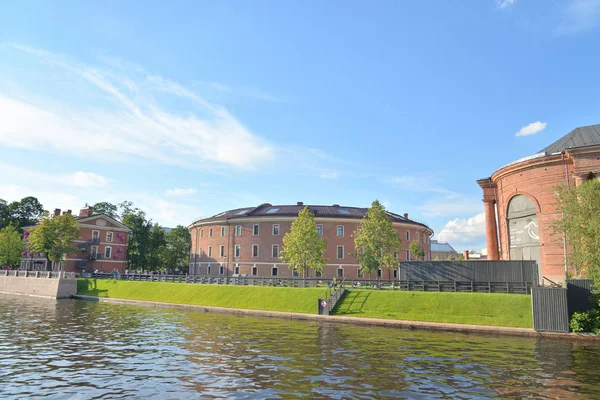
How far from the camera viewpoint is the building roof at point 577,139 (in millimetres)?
39094

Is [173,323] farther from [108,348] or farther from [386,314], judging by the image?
[386,314]

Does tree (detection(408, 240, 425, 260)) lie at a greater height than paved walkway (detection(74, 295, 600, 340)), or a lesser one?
greater

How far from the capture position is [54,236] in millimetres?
66250

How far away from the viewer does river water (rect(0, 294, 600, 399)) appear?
44.2 feet

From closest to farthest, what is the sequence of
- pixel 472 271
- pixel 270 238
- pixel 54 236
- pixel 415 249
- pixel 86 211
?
pixel 472 271 < pixel 54 236 < pixel 270 238 < pixel 415 249 < pixel 86 211

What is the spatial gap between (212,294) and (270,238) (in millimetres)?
26671

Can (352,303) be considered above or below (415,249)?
below

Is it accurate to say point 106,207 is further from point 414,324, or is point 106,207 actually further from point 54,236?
point 414,324

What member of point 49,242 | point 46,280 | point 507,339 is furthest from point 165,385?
point 49,242

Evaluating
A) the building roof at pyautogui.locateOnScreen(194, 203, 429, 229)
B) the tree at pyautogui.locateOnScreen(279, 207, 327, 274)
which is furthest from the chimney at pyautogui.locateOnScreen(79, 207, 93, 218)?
the tree at pyautogui.locateOnScreen(279, 207, 327, 274)

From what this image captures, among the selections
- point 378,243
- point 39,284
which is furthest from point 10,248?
point 378,243

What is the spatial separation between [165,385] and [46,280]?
5170 cm

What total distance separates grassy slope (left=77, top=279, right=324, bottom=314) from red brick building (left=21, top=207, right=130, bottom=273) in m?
19.5

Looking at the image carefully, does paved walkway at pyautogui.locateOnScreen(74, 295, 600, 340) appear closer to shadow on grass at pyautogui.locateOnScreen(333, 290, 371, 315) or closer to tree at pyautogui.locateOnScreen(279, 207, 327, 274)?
shadow on grass at pyautogui.locateOnScreen(333, 290, 371, 315)
